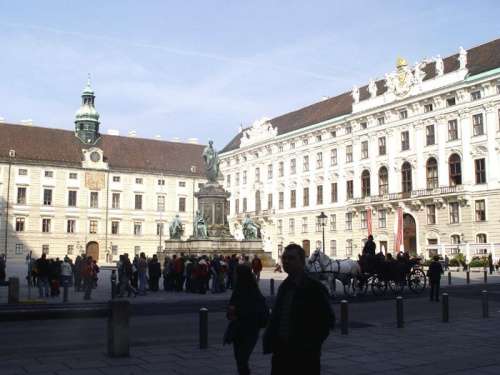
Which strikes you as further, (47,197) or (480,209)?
(47,197)

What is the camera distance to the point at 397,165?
192 feet

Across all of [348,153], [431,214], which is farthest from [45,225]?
[431,214]

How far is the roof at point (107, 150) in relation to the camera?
75562 mm

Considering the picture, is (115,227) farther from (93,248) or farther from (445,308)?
(445,308)

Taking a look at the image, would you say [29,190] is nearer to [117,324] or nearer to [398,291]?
[398,291]

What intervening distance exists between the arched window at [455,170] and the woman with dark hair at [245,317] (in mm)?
49012

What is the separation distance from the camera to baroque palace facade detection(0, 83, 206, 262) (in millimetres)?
73125

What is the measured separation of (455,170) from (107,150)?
48805mm

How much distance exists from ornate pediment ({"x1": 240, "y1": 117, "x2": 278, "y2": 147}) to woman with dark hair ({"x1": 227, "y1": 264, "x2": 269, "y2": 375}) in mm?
69524

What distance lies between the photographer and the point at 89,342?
11.0 metres

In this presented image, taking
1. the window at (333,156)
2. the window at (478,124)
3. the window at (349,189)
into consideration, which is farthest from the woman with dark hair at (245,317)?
the window at (333,156)

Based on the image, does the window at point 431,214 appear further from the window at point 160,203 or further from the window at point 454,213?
the window at point 160,203

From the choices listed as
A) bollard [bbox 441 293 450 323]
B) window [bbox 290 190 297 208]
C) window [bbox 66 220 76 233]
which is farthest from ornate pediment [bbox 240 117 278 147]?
bollard [bbox 441 293 450 323]

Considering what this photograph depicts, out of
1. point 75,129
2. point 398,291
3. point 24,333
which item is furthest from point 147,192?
point 24,333
